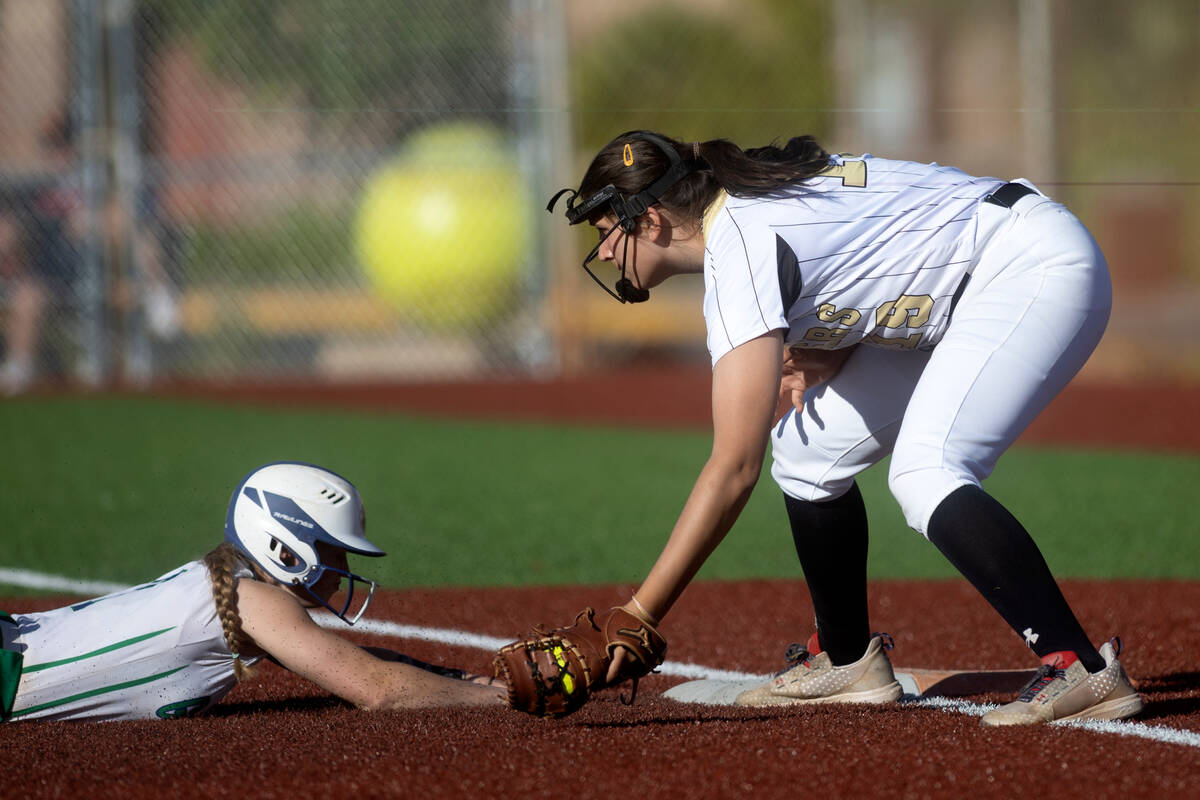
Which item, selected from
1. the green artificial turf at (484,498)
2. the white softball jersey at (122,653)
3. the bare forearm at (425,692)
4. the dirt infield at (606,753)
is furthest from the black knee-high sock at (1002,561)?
the green artificial turf at (484,498)

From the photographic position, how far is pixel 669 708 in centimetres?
414

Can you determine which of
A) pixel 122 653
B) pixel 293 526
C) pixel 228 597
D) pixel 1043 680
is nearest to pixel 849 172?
pixel 1043 680

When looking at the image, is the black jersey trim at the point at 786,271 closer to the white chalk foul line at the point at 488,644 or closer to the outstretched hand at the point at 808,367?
the outstretched hand at the point at 808,367

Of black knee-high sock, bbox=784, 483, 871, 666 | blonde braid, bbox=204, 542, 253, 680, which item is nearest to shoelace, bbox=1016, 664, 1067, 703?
black knee-high sock, bbox=784, 483, 871, 666

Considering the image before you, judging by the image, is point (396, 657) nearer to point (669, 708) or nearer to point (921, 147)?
point (669, 708)

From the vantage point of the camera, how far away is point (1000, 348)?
3588 millimetres

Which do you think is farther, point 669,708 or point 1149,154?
point 1149,154

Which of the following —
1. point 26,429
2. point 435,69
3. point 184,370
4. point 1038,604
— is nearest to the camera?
point 1038,604

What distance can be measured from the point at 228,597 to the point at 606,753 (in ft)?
3.79

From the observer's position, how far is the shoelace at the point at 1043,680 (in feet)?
11.7

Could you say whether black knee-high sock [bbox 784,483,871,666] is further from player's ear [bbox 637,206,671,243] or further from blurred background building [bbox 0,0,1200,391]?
blurred background building [bbox 0,0,1200,391]

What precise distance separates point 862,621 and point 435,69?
14.4 m

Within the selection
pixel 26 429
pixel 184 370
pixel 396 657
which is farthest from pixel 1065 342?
pixel 184 370

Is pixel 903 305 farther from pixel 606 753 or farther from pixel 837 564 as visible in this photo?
pixel 606 753
